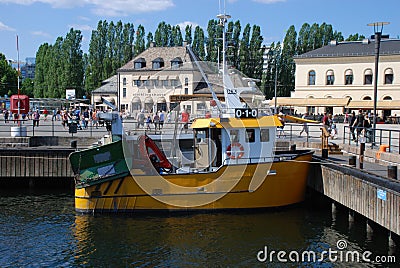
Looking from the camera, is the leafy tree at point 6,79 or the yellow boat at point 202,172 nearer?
the yellow boat at point 202,172

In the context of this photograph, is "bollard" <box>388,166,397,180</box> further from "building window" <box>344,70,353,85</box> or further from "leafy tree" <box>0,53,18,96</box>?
"leafy tree" <box>0,53,18,96</box>

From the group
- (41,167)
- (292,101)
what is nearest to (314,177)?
(41,167)

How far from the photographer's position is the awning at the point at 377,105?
6186 centimetres

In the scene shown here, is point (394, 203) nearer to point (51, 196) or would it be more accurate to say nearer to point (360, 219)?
point (360, 219)

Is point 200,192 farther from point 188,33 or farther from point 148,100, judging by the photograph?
point 188,33

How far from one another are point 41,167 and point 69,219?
23.5 feet

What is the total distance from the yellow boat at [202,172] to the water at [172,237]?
1.85 feet

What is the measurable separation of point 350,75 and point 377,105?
26.2ft

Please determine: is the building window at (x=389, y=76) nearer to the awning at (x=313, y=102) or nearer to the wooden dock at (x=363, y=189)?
the awning at (x=313, y=102)

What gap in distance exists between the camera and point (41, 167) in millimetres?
25469

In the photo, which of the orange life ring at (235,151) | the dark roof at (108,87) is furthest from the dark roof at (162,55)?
the orange life ring at (235,151)

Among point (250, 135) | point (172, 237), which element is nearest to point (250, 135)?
point (250, 135)

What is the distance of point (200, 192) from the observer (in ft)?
63.3

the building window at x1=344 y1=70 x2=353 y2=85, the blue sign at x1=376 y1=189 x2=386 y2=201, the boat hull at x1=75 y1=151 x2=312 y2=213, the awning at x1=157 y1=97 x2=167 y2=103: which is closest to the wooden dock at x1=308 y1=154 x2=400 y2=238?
the blue sign at x1=376 y1=189 x2=386 y2=201
